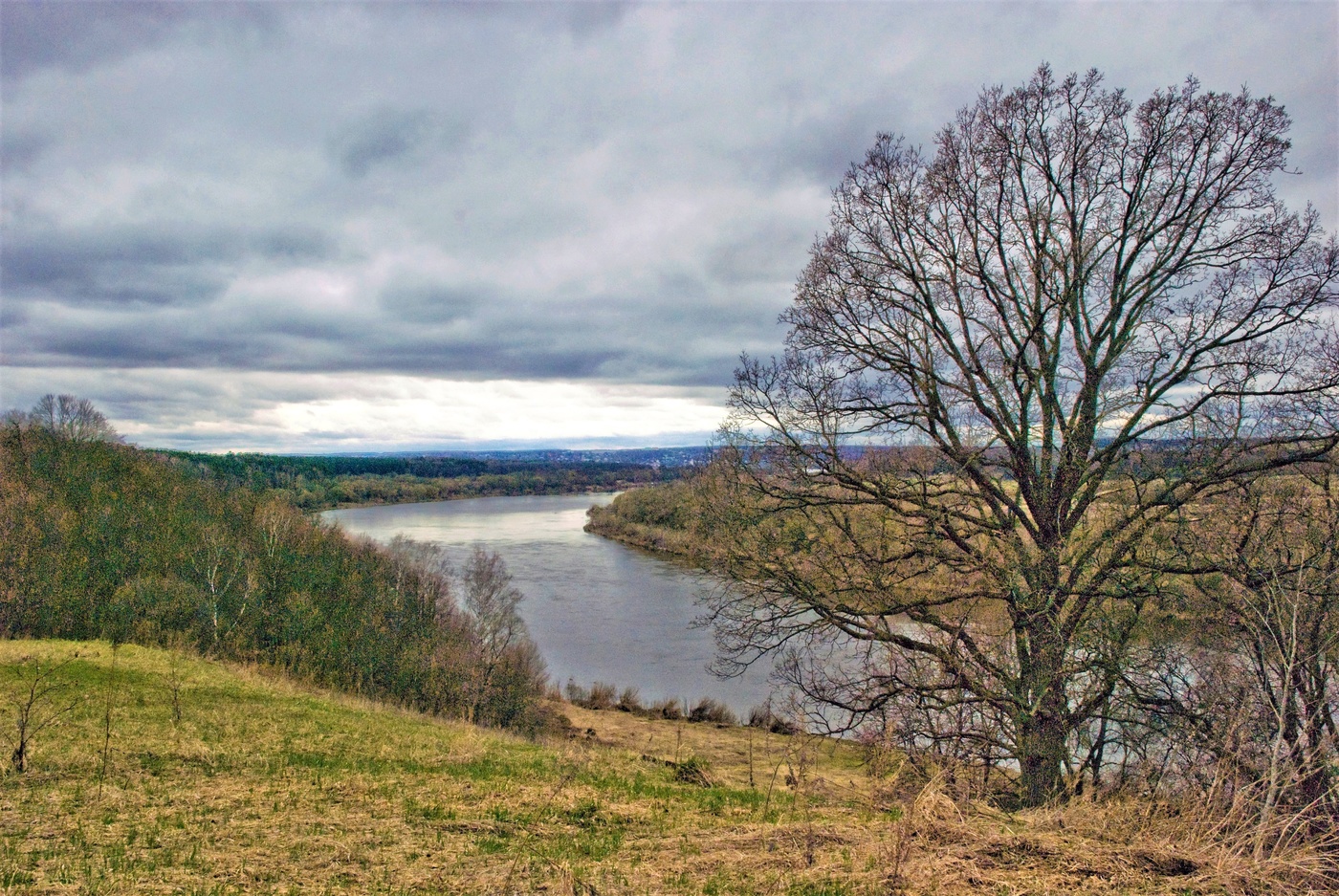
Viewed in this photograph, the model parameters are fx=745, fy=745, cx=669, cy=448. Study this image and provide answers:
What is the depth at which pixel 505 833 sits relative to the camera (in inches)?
227

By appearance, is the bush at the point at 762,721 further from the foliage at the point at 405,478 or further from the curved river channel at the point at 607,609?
the foliage at the point at 405,478

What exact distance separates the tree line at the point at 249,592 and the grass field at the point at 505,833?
17.1 metres

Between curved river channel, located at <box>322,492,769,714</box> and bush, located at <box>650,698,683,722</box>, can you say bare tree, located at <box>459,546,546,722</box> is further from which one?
bush, located at <box>650,698,683,722</box>

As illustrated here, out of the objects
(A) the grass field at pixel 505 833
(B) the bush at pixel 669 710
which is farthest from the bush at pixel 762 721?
(A) the grass field at pixel 505 833

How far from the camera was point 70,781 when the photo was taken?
687 centimetres

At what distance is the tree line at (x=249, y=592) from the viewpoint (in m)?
25.3

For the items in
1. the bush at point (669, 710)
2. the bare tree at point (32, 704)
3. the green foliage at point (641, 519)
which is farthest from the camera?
the green foliage at point (641, 519)

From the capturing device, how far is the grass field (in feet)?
14.1

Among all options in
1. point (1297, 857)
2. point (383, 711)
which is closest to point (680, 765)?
point (1297, 857)

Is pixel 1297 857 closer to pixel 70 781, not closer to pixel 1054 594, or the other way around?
pixel 1054 594

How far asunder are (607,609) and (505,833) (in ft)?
111

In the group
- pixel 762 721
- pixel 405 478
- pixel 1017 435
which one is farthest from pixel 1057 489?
pixel 405 478

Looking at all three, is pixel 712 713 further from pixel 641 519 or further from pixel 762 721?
pixel 641 519

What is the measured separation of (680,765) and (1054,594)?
5700 mm
